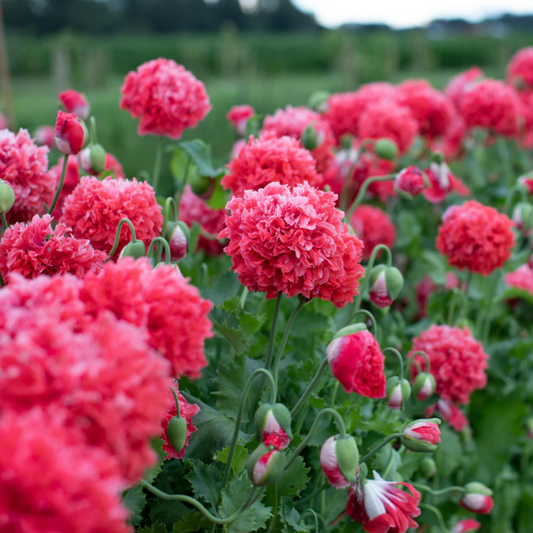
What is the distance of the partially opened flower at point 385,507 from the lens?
901 mm

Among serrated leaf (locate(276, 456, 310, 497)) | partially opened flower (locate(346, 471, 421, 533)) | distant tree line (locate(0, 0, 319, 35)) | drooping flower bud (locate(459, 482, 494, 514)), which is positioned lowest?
drooping flower bud (locate(459, 482, 494, 514))

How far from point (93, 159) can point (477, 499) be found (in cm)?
119

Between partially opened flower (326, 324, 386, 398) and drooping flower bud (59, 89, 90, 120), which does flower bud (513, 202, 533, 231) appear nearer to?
partially opened flower (326, 324, 386, 398)

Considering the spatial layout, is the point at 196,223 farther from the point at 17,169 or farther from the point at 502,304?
the point at 502,304

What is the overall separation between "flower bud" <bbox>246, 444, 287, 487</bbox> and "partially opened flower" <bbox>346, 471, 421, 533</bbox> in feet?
0.81

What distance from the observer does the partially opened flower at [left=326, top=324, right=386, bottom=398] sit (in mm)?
803

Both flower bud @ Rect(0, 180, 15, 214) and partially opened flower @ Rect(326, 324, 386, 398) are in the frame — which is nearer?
partially opened flower @ Rect(326, 324, 386, 398)

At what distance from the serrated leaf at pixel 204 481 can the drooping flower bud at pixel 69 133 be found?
2.05 ft

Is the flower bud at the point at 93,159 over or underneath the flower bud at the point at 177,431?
over

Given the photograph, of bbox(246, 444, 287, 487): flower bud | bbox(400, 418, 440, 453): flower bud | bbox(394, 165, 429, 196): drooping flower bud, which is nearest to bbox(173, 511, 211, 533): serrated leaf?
bbox(246, 444, 287, 487): flower bud

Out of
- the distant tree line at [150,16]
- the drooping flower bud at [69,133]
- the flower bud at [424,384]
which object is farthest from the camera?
the distant tree line at [150,16]

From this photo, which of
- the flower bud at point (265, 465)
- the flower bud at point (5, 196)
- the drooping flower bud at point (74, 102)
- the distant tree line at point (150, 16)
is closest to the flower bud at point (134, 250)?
the flower bud at point (5, 196)

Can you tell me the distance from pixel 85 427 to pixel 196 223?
3.98ft

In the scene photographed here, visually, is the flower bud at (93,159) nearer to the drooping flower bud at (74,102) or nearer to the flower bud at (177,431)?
the drooping flower bud at (74,102)
